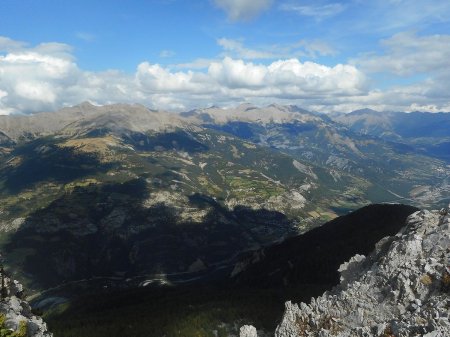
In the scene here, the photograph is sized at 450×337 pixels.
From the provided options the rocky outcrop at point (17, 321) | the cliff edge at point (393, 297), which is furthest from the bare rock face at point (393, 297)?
the rocky outcrop at point (17, 321)

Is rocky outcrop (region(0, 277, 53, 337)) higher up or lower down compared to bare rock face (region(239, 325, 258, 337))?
lower down

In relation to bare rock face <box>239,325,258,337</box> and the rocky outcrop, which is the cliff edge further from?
the rocky outcrop

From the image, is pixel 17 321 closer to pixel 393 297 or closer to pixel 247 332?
pixel 247 332

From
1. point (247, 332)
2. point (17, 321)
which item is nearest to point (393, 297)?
point (247, 332)

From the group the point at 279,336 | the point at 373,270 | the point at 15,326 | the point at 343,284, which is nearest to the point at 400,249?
the point at 373,270

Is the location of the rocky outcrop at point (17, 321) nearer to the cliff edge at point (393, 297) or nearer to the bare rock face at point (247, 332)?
the bare rock face at point (247, 332)

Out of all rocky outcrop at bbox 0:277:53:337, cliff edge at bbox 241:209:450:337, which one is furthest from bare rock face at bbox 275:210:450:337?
rocky outcrop at bbox 0:277:53:337

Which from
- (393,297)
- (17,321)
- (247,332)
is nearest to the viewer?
(393,297)

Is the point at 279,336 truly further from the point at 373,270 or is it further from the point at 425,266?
the point at 425,266
